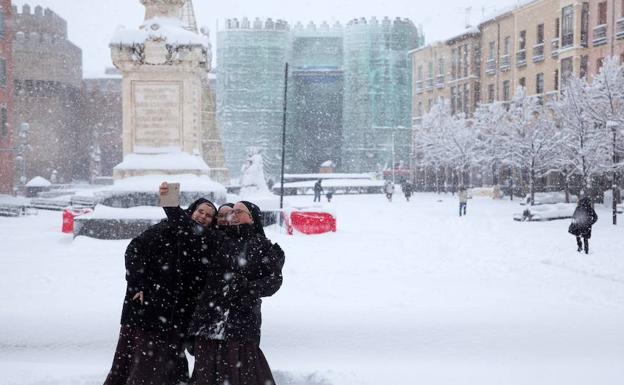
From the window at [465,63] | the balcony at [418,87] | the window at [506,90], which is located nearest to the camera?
the window at [506,90]

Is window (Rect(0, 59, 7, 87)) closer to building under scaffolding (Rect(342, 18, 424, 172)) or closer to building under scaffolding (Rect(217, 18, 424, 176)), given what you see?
building under scaffolding (Rect(217, 18, 424, 176))

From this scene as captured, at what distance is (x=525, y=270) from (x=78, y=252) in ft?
26.7

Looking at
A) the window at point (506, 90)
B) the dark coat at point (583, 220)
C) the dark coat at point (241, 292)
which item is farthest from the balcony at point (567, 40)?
the dark coat at point (241, 292)

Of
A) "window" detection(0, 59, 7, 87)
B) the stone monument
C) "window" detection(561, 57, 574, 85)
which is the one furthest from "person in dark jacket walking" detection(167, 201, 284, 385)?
"window" detection(0, 59, 7, 87)

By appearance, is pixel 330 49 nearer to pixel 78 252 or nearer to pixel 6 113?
pixel 6 113

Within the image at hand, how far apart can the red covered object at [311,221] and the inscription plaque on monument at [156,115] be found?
4100 mm

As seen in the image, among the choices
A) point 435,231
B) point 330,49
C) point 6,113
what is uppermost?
point 330,49

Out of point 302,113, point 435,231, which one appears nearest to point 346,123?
point 302,113

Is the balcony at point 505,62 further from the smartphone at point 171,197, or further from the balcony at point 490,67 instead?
the smartphone at point 171,197

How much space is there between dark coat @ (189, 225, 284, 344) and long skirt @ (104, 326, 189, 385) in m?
0.43

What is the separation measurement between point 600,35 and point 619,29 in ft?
4.94

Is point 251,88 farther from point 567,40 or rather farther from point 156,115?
point 156,115

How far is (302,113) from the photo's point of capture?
63.4m

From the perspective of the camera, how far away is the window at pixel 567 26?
3688 cm
